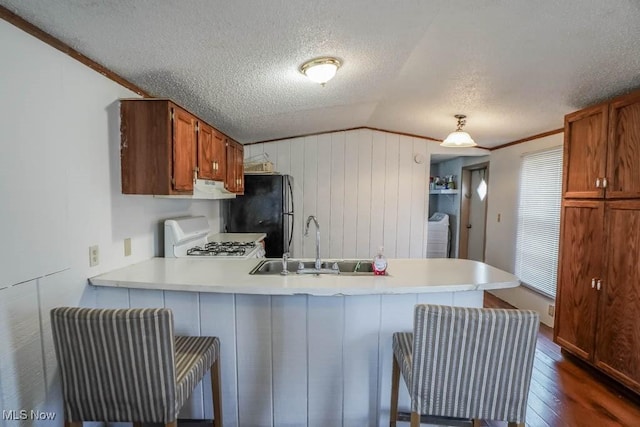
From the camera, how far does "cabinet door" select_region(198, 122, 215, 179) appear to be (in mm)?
2428

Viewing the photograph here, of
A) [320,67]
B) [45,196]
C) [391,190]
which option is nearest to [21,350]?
[45,196]

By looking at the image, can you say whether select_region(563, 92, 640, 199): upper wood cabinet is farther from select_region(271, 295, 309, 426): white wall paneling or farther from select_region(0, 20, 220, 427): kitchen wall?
select_region(0, 20, 220, 427): kitchen wall

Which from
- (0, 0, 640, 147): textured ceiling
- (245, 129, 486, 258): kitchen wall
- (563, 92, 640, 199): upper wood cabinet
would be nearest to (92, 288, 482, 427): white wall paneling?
(0, 0, 640, 147): textured ceiling

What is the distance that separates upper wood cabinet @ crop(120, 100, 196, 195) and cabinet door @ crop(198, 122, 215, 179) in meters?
0.46

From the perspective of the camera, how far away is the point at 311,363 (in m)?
1.74

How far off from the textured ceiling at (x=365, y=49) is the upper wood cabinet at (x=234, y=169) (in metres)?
0.43

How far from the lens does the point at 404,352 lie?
147 cm

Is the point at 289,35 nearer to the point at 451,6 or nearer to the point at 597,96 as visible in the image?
the point at 451,6

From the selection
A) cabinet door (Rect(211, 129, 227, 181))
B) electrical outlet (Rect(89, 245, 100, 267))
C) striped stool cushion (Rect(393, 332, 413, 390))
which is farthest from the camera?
cabinet door (Rect(211, 129, 227, 181))

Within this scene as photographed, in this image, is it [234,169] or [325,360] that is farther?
[234,169]

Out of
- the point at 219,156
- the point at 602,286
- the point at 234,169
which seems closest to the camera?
the point at 602,286

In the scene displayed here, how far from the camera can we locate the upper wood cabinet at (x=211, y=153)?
2.45 meters

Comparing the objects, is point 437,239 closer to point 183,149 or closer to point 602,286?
point 602,286

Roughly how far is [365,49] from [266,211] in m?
2.32
